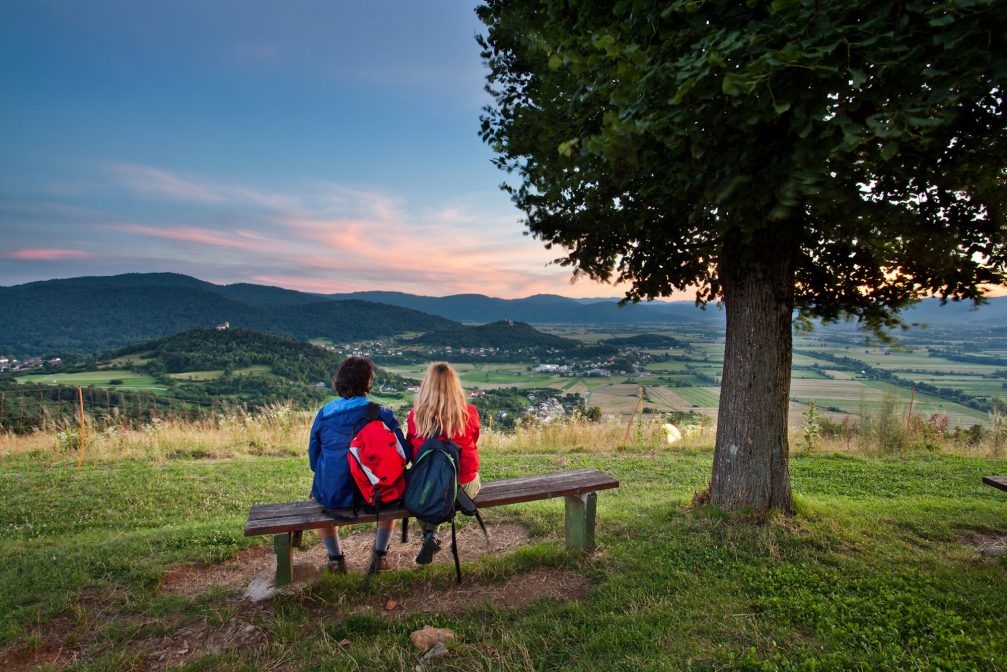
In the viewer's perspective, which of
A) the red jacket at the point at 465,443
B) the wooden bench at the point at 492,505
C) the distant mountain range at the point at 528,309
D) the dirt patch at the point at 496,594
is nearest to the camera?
the dirt patch at the point at 496,594

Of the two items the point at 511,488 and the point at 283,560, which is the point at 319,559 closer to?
the point at 283,560

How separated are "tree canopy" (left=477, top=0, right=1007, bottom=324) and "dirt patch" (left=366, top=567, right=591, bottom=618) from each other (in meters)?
2.94

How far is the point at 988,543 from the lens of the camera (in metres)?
4.63

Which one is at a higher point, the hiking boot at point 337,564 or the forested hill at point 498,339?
the hiking boot at point 337,564

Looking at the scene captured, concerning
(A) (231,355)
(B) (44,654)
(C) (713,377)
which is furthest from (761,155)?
(C) (713,377)

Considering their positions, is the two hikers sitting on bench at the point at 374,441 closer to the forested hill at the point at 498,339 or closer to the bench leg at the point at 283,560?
the bench leg at the point at 283,560

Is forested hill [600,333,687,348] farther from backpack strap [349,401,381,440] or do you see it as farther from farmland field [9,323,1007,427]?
backpack strap [349,401,381,440]

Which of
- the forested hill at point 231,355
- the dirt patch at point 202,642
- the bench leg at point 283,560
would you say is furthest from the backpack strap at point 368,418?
the forested hill at point 231,355

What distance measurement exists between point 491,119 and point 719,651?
5.02 m

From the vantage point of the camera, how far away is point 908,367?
129 ft

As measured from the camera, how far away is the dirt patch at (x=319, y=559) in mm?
4035

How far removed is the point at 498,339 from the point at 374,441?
55.0 meters

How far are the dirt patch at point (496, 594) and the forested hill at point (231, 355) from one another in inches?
1162

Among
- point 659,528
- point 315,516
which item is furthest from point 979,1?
point 315,516
